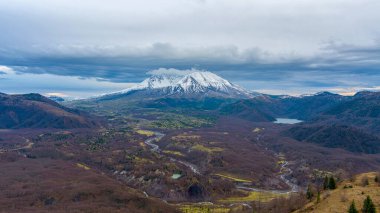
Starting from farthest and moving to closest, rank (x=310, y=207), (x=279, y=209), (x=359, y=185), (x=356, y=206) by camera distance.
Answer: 1. (x=279, y=209)
2. (x=359, y=185)
3. (x=310, y=207)
4. (x=356, y=206)

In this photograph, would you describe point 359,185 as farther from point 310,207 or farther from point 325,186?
point 310,207

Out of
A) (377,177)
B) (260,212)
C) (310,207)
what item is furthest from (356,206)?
(260,212)

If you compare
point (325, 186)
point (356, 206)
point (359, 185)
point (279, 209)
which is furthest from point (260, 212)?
point (356, 206)

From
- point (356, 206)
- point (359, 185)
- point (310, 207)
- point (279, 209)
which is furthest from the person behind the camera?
point (279, 209)

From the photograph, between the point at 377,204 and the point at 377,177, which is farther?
the point at 377,177

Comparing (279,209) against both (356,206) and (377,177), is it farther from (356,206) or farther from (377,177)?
(356,206)

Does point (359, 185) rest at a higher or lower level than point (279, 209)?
higher

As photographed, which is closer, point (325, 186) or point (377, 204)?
point (377, 204)

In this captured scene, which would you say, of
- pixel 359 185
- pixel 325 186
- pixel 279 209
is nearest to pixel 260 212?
pixel 279 209

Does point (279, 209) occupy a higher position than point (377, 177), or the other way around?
point (377, 177)
